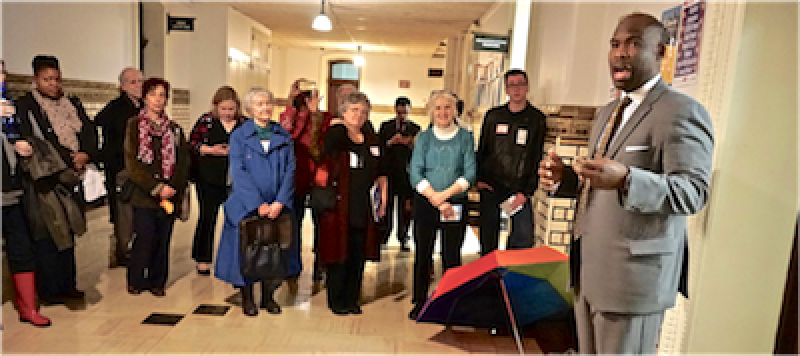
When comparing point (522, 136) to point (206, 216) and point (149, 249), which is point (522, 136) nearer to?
point (206, 216)

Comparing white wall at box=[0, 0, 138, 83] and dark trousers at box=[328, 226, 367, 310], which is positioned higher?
white wall at box=[0, 0, 138, 83]

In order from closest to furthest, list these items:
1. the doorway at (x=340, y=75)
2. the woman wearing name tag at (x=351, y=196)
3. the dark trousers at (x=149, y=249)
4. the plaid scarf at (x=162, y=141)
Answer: the woman wearing name tag at (x=351, y=196)
the plaid scarf at (x=162, y=141)
the dark trousers at (x=149, y=249)
the doorway at (x=340, y=75)

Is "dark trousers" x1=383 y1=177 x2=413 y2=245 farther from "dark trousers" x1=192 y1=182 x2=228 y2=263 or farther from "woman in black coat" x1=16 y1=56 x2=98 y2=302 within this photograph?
"woman in black coat" x1=16 y1=56 x2=98 y2=302

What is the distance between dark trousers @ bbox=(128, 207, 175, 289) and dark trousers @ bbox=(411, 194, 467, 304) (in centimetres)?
166

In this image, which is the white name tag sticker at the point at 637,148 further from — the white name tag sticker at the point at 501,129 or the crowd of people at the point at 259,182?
the white name tag sticker at the point at 501,129

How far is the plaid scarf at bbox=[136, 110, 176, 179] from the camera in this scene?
317 centimetres

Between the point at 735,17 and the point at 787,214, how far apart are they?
827mm

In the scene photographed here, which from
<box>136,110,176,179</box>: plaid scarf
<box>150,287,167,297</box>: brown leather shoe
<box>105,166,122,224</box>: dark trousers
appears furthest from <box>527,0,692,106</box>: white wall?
<box>105,166,122,224</box>: dark trousers

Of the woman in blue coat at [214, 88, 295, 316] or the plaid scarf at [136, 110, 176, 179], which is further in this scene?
the plaid scarf at [136, 110, 176, 179]

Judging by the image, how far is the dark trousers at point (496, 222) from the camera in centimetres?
340

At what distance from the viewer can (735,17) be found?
6.65 ft

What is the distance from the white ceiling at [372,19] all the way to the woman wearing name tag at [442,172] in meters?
4.46

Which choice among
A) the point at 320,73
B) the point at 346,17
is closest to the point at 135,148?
the point at 346,17

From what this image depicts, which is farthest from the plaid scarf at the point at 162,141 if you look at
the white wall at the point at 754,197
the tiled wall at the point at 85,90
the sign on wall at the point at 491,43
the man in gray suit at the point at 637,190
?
the sign on wall at the point at 491,43
